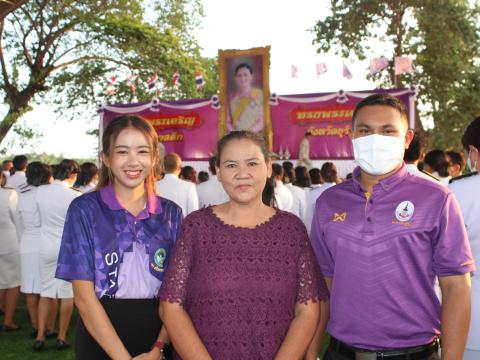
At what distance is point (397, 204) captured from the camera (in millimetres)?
2287

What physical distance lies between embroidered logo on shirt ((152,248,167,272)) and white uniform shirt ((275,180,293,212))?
3.97 meters

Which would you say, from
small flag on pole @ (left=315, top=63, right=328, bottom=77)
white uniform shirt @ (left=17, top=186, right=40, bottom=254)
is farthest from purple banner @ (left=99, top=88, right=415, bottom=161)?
white uniform shirt @ (left=17, top=186, right=40, bottom=254)

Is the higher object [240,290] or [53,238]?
[240,290]

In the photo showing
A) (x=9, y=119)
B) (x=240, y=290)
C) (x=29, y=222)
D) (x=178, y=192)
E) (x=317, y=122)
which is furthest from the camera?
(x=9, y=119)

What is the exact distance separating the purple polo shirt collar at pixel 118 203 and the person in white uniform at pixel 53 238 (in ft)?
10.9

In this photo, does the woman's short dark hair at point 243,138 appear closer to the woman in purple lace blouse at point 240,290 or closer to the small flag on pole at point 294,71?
the woman in purple lace blouse at point 240,290

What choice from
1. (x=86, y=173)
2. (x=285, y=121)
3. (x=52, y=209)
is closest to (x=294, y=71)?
(x=285, y=121)

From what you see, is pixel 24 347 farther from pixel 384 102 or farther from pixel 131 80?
pixel 131 80

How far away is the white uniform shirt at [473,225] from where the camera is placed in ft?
8.68

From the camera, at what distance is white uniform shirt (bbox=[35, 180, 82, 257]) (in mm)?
5707

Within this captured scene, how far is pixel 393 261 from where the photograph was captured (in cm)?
223

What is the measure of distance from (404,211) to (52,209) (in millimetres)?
4373

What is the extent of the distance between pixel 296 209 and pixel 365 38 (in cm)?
1776

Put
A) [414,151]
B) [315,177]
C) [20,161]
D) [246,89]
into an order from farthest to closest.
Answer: [246,89]
[20,161]
[315,177]
[414,151]
